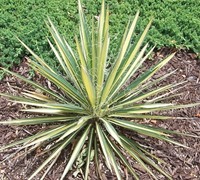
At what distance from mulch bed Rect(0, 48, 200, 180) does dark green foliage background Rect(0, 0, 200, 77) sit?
25cm

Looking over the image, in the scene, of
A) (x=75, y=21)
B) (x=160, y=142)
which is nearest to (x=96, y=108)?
(x=160, y=142)

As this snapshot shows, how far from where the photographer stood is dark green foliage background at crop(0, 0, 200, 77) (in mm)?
4633

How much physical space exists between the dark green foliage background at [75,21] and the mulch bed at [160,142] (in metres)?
0.25

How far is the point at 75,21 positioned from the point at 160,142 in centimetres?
181

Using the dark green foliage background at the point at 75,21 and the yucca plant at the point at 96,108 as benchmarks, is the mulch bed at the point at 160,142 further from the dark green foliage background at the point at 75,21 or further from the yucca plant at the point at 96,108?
the dark green foliage background at the point at 75,21

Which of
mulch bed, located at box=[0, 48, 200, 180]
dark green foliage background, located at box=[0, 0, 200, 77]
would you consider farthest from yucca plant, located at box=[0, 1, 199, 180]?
dark green foliage background, located at box=[0, 0, 200, 77]

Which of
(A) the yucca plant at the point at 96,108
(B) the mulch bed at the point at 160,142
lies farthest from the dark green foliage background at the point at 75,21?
(A) the yucca plant at the point at 96,108

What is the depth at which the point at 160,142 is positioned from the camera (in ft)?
13.1

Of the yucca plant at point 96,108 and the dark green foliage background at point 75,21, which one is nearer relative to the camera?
the yucca plant at point 96,108

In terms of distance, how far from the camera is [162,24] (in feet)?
16.1

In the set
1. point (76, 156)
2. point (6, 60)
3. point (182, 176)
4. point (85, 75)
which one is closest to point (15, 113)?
point (6, 60)

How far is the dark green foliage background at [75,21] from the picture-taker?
4.63 metres

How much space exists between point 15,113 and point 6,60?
65cm

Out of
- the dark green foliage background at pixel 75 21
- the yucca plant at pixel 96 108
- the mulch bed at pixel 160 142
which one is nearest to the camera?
the yucca plant at pixel 96 108
